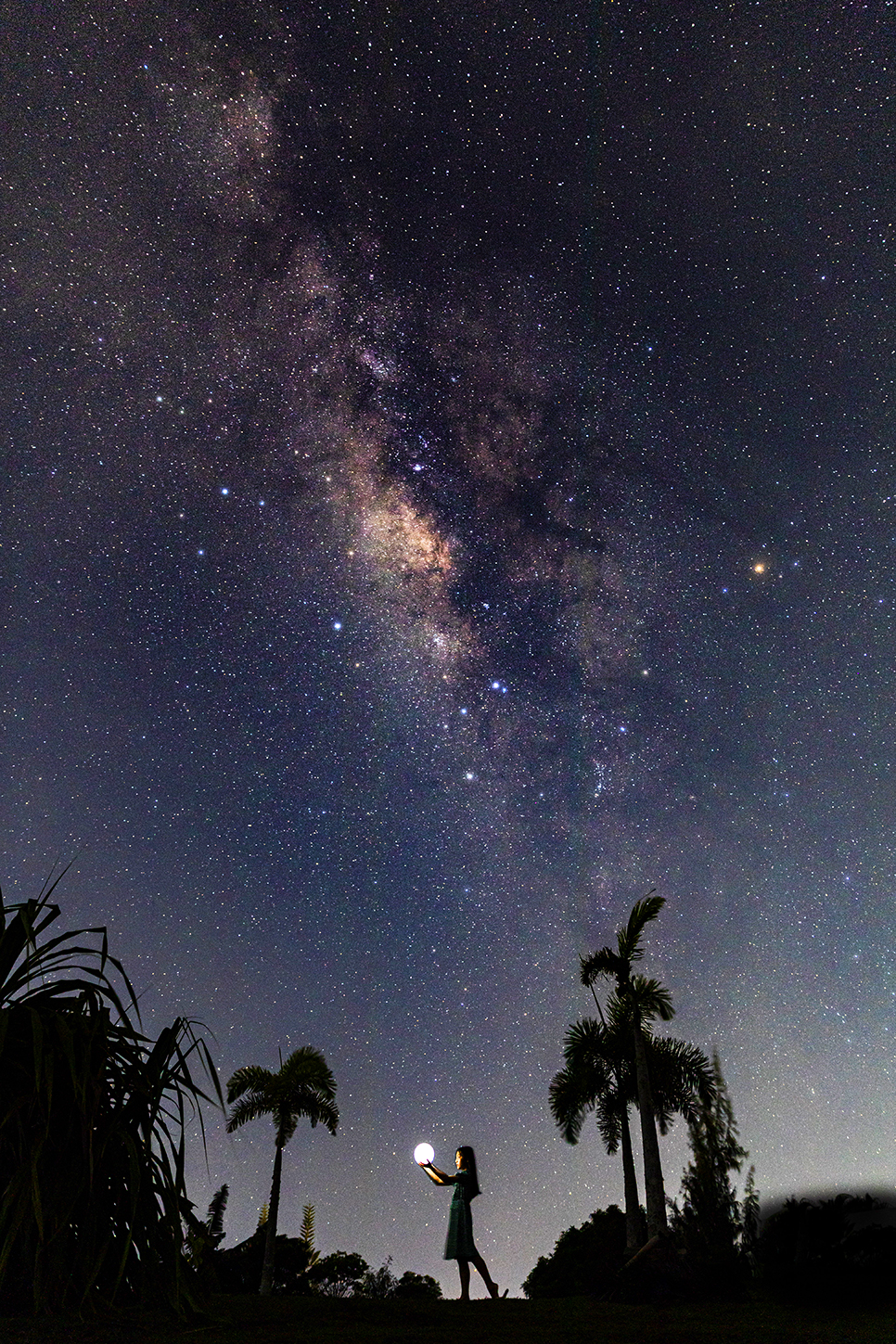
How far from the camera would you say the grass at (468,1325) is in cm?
385

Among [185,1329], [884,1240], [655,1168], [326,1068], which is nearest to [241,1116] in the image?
[326,1068]

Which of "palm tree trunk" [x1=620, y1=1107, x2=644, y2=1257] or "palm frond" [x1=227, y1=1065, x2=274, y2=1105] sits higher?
"palm frond" [x1=227, y1=1065, x2=274, y2=1105]

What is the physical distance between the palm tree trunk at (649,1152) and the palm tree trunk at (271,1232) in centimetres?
858

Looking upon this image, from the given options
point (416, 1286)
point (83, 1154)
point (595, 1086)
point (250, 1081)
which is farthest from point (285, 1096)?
point (83, 1154)

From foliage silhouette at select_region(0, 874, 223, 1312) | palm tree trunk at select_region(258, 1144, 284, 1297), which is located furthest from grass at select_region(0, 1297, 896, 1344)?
palm tree trunk at select_region(258, 1144, 284, 1297)

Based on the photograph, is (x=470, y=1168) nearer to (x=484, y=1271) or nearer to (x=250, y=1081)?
(x=484, y=1271)

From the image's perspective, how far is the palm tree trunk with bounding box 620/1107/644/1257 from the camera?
16309mm

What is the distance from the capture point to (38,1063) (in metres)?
3.57

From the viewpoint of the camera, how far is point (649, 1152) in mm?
15047

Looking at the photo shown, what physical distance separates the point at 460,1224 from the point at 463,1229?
58mm

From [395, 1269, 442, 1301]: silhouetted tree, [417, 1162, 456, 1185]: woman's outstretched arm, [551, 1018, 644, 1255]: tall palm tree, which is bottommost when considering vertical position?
[395, 1269, 442, 1301]: silhouetted tree

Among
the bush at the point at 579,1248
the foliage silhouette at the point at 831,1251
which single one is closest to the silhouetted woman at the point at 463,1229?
the foliage silhouette at the point at 831,1251

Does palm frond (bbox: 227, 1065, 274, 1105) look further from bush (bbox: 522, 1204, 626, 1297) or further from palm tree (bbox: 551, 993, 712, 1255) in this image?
bush (bbox: 522, 1204, 626, 1297)

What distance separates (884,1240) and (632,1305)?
358cm
